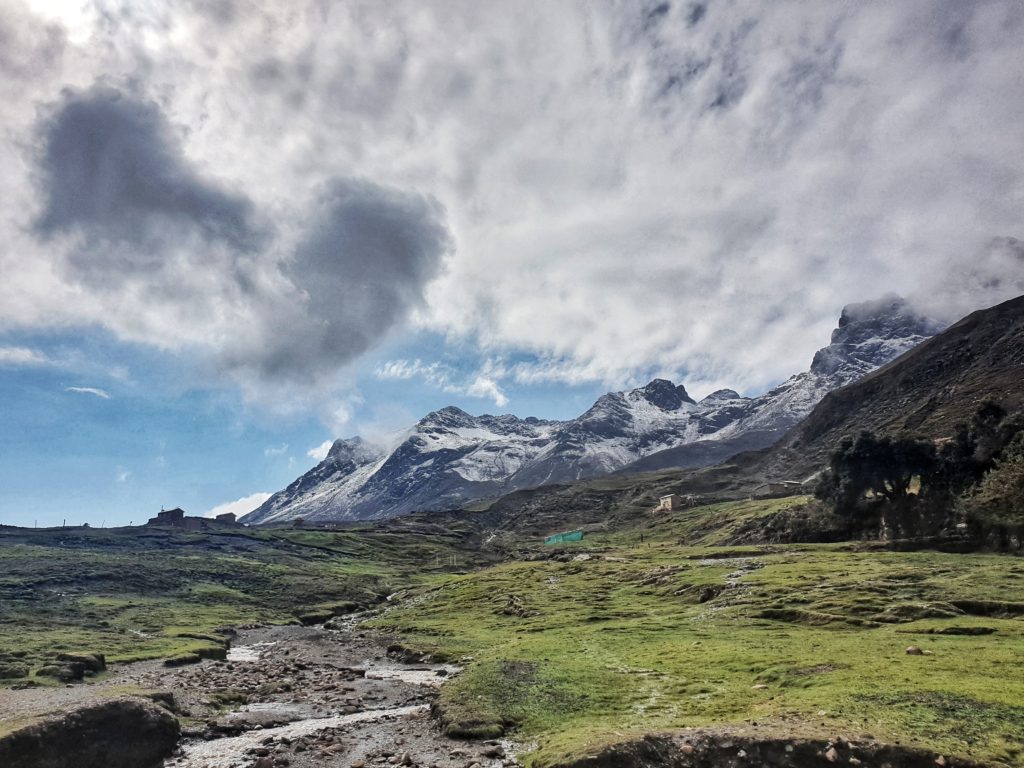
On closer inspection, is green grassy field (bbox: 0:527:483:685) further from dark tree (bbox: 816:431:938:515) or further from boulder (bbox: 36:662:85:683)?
dark tree (bbox: 816:431:938:515)

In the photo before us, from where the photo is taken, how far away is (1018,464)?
3986 inches

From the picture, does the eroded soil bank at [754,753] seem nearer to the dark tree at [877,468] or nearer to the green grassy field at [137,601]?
the green grassy field at [137,601]

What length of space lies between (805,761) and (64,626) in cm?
12457

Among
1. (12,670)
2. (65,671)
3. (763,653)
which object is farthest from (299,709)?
(12,670)

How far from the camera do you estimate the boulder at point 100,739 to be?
30147 mm

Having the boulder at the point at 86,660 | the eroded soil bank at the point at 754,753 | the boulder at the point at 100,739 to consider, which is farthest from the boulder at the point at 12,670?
the eroded soil bank at the point at 754,753

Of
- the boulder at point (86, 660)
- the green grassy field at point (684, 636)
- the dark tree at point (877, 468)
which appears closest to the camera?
the green grassy field at point (684, 636)

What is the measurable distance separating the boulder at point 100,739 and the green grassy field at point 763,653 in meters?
17.6

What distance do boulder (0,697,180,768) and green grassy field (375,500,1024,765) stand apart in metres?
17.6

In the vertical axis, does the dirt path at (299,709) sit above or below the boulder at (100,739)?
below

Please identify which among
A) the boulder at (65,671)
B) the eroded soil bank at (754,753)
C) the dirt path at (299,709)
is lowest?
the dirt path at (299,709)

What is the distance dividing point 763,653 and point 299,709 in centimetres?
3845

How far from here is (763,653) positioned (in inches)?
1949

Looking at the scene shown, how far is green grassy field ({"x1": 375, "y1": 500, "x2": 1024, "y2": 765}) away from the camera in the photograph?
3012 centimetres
